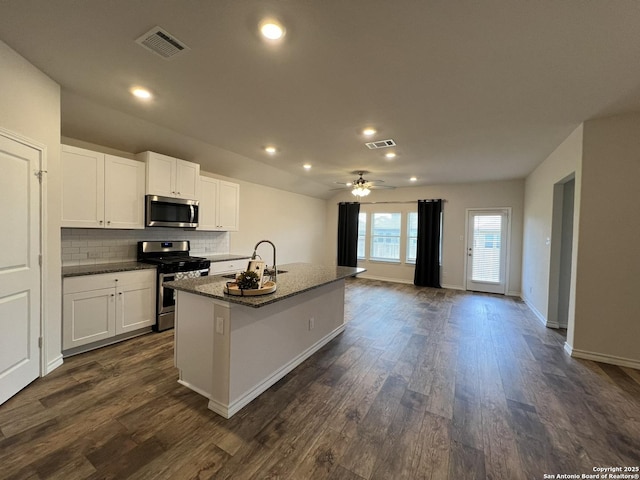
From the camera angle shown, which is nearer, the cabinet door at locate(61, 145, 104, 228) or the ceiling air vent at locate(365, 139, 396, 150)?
the cabinet door at locate(61, 145, 104, 228)

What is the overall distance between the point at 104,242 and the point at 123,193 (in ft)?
2.37

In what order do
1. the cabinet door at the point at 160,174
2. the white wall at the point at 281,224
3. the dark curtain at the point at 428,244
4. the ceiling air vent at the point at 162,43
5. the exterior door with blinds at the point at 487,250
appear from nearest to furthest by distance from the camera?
the ceiling air vent at the point at 162,43 < the cabinet door at the point at 160,174 < the white wall at the point at 281,224 < the exterior door with blinds at the point at 487,250 < the dark curtain at the point at 428,244

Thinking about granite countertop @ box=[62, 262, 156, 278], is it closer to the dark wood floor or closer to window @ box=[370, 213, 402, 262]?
the dark wood floor

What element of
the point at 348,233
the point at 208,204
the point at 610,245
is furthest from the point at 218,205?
the point at 610,245

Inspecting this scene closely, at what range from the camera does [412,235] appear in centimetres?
745

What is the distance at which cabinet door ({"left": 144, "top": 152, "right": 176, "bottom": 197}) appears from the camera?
365 centimetres

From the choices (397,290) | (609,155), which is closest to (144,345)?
(397,290)

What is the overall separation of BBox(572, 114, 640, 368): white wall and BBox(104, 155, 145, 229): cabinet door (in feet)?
17.9

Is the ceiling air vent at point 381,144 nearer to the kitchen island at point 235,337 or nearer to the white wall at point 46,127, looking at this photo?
the kitchen island at point 235,337

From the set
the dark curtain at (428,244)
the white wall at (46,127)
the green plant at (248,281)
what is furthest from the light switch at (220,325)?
the dark curtain at (428,244)

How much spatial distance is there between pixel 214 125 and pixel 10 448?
10.8 feet

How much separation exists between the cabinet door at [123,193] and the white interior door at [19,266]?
97cm

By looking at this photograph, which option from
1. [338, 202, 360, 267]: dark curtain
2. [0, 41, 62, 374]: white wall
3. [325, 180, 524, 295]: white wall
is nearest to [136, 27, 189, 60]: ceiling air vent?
[0, 41, 62, 374]: white wall

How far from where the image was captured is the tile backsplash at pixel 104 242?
10.7ft
